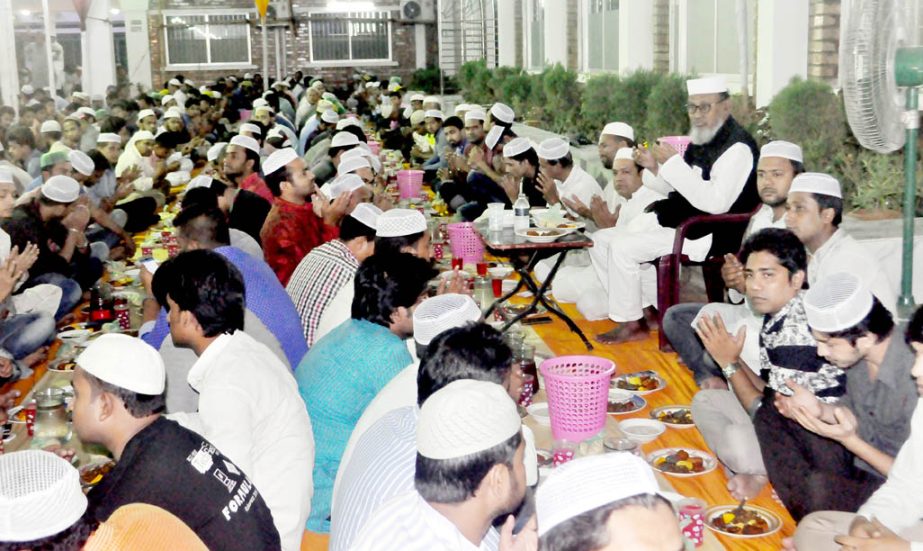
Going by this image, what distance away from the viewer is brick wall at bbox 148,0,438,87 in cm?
2434

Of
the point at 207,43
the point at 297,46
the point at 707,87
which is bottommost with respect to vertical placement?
the point at 707,87

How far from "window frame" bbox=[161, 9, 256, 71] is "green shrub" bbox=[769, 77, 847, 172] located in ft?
66.3

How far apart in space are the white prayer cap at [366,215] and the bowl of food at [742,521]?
1934mm

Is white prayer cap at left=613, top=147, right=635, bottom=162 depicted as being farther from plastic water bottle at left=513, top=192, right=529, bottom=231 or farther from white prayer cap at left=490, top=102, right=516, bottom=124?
white prayer cap at left=490, top=102, right=516, bottom=124

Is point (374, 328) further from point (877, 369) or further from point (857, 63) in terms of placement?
point (857, 63)

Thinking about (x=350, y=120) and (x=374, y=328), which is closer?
(x=374, y=328)

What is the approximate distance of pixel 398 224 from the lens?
4.24 m

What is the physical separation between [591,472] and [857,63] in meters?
2.46

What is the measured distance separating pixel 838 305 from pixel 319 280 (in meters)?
2.14

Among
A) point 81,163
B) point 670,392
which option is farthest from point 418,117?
point 670,392

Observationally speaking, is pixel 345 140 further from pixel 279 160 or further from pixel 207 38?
pixel 207 38

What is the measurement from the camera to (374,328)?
3.19 meters

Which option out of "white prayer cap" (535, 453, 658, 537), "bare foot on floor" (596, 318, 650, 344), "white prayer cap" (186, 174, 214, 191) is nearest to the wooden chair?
"bare foot on floor" (596, 318, 650, 344)

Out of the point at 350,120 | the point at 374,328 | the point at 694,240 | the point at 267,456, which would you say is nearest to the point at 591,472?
the point at 267,456
